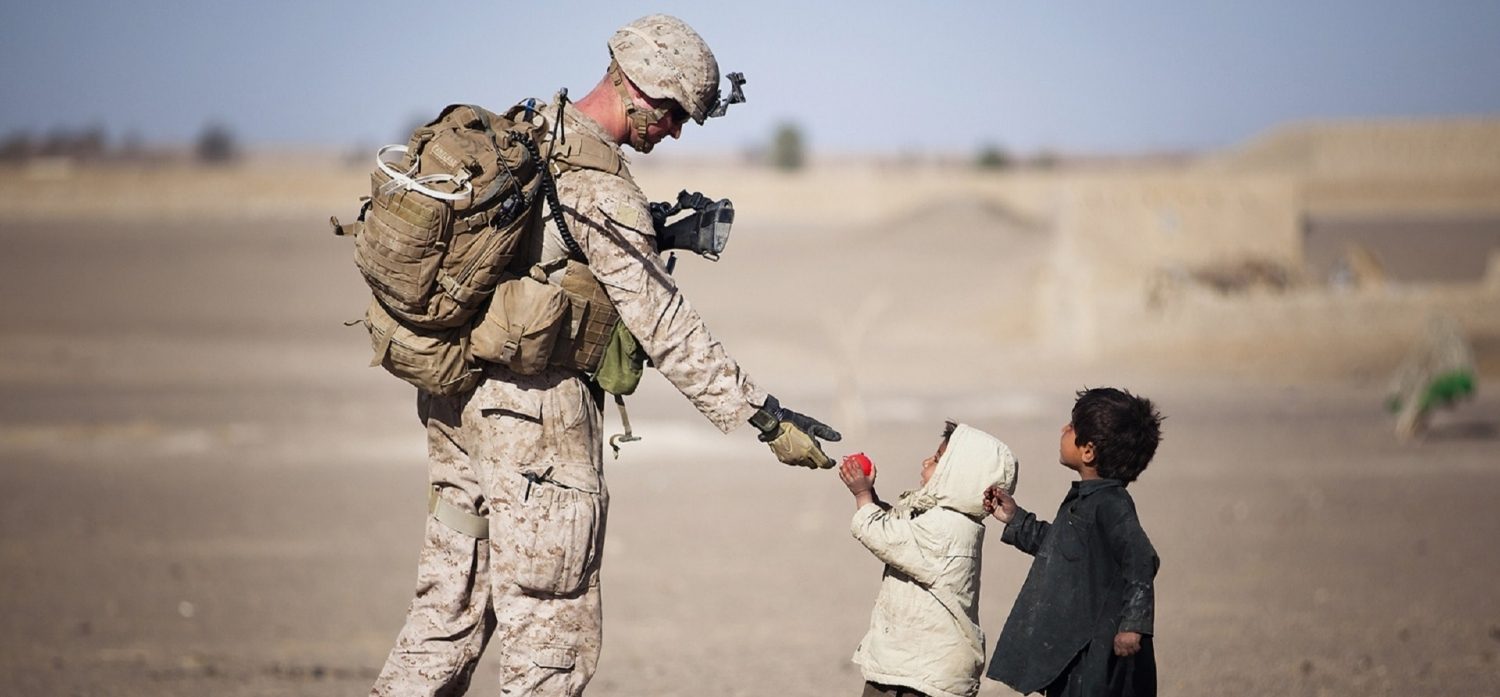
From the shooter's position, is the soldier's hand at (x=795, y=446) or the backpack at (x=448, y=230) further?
the soldier's hand at (x=795, y=446)

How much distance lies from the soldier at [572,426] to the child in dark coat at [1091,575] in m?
0.63

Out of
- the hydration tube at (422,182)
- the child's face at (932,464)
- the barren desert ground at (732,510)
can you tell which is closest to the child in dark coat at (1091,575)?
the child's face at (932,464)

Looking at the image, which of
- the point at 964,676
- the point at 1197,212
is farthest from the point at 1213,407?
the point at 964,676

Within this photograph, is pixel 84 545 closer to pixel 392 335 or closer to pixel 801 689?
pixel 801 689

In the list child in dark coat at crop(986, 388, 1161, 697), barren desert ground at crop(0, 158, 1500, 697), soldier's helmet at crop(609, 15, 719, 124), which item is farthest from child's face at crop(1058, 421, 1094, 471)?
barren desert ground at crop(0, 158, 1500, 697)

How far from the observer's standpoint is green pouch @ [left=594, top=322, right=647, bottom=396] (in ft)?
13.6

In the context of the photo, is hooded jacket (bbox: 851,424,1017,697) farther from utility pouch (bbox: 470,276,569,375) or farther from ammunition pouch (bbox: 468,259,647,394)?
utility pouch (bbox: 470,276,569,375)

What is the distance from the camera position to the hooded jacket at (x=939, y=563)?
3939mm

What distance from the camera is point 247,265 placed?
35.6m

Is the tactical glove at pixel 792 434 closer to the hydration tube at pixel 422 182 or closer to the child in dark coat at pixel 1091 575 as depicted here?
the child in dark coat at pixel 1091 575

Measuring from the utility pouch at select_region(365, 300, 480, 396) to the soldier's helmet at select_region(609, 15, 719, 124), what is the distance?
31.9 inches

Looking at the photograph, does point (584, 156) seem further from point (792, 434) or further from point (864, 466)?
point (864, 466)

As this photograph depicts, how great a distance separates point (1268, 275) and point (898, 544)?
20.7 meters

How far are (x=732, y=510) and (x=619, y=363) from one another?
878 cm
